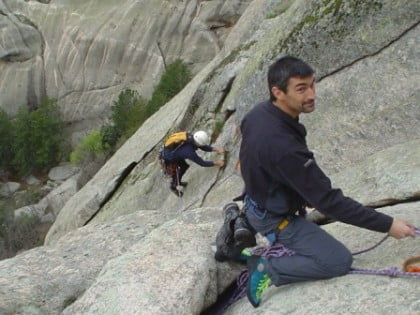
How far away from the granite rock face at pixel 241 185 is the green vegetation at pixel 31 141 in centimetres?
1972

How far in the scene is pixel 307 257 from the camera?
4617 mm

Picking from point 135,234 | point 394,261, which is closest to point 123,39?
point 135,234

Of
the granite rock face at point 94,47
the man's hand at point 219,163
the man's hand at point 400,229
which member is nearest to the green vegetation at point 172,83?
the granite rock face at point 94,47

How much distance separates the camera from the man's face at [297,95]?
427cm

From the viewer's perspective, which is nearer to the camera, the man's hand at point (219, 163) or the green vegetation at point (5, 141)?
the man's hand at point (219, 163)

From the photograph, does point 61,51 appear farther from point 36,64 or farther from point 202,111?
point 202,111

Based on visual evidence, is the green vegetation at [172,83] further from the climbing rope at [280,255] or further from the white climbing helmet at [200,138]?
the climbing rope at [280,255]

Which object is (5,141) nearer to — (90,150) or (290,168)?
(90,150)

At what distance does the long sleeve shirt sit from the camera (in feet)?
13.8

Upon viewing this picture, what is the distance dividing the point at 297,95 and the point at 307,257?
129 cm

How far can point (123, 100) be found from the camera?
31.5 meters

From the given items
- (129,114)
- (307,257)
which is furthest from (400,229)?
(129,114)

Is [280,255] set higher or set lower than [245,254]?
higher

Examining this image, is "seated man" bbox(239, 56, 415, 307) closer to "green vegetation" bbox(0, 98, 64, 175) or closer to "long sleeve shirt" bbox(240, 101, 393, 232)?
"long sleeve shirt" bbox(240, 101, 393, 232)
